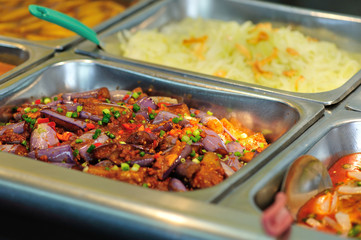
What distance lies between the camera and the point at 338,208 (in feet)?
6.39

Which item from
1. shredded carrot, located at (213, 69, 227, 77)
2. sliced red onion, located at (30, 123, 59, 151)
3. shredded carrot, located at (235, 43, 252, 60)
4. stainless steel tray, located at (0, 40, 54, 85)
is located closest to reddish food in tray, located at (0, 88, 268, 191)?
sliced red onion, located at (30, 123, 59, 151)

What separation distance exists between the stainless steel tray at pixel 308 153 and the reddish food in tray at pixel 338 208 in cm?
14

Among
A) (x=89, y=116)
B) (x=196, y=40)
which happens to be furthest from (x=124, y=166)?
(x=196, y=40)

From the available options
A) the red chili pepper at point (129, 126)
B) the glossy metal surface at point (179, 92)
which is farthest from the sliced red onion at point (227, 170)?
the red chili pepper at point (129, 126)

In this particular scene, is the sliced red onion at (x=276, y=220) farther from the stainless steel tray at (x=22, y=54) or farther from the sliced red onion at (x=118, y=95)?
the stainless steel tray at (x=22, y=54)

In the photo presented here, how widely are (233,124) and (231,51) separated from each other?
33.2 inches

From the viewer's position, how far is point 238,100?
8.80 ft

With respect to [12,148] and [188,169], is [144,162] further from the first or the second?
[12,148]

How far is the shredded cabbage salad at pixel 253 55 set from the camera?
3.10m

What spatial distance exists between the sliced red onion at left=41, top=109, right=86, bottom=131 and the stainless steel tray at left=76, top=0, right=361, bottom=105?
0.76 m

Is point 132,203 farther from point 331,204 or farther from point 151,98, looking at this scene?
point 151,98

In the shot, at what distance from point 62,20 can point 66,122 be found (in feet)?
2.90

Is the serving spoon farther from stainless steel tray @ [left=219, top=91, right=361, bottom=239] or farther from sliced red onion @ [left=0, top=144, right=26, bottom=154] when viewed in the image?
sliced red onion @ [left=0, top=144, right=26, bottom=154]

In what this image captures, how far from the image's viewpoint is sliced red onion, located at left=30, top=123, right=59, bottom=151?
2.29 m
